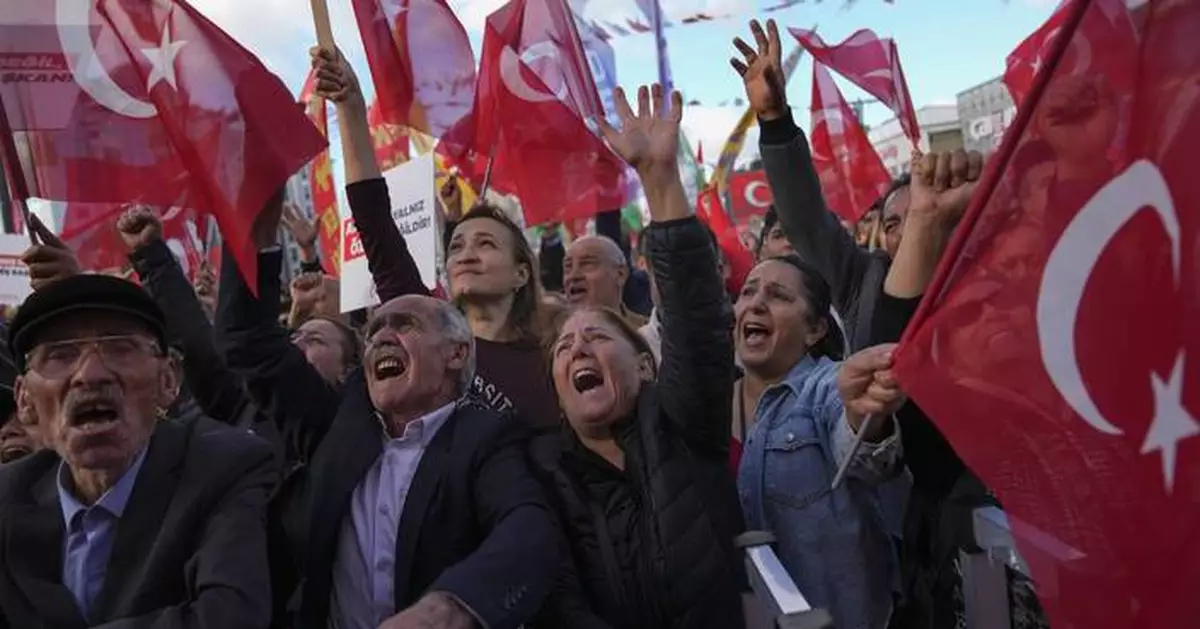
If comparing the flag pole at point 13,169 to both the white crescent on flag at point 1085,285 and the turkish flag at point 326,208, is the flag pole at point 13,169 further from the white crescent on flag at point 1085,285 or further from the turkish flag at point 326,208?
the turkish flag at point 326,208

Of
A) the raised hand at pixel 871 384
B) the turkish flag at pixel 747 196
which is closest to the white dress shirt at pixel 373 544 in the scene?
the raised hand at pixel 871 384

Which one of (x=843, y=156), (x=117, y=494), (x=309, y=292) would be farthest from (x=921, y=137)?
(x=117, y=494)

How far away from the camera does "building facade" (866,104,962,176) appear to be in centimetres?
1630

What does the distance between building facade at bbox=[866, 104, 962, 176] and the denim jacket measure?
2.52 feet

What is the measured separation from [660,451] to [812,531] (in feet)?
1.49

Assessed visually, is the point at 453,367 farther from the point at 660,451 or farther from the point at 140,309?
the point at 140,309

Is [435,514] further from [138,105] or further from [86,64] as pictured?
[86,64]

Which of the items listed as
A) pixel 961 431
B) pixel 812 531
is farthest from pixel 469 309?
pixel 961 431

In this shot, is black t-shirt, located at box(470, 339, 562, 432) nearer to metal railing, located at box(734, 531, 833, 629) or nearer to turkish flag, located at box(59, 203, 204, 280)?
metal railing, located at box(734, 531, 833, 629)

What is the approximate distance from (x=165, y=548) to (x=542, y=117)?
11.7 feet

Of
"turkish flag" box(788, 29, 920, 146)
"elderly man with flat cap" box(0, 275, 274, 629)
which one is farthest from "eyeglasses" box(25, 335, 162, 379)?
"turkish flag" box(788, 29, 920, 146)

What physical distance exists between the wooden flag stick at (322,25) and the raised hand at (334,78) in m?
0.02

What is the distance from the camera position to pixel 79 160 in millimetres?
3303

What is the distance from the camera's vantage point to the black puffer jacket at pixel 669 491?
2402mm
